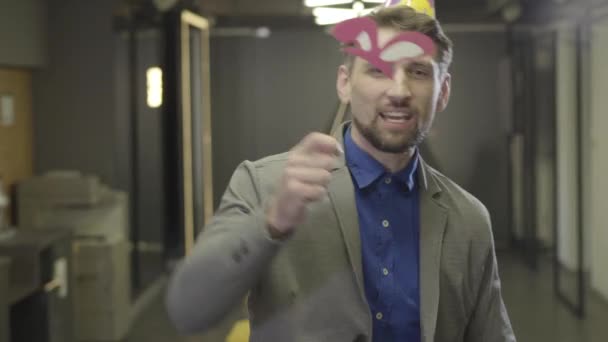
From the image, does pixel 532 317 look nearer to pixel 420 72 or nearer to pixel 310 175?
pixel 420 72

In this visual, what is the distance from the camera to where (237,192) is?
0.93m

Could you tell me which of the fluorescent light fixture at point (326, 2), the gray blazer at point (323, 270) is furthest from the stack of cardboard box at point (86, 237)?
the gray blazer at point (323, 270)

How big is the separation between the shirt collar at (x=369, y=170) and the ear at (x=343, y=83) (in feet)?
0.31

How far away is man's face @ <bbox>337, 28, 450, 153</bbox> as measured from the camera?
87cm

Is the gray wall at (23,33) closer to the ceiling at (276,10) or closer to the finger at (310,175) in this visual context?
the ceiling at (276,10)

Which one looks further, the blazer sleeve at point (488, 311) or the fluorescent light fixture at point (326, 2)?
the fluorescent light fixture at point (326, 2)

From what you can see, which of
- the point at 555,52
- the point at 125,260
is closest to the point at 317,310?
the point at 125,260

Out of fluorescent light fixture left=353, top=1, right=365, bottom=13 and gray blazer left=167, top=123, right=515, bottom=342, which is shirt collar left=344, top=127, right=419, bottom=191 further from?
fluorescent light fixture left=353, top=1, right=365, bottom=13

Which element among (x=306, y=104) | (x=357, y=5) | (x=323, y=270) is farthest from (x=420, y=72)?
(x=306, y=104)

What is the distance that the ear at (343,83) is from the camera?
0.92m

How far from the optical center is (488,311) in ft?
3.26

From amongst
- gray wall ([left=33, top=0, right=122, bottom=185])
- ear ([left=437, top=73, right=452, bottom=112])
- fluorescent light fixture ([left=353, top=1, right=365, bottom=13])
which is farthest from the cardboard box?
ear ([left=437, top=73, right=452, bottom=112])

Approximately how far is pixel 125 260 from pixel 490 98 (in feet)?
8.63

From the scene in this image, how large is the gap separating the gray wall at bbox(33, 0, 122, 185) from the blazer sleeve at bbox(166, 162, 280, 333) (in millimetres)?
3173
